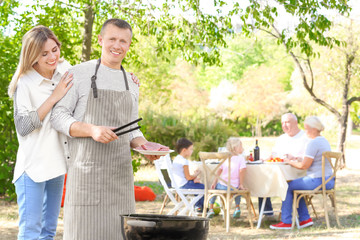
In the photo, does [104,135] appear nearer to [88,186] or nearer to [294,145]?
[88,186]

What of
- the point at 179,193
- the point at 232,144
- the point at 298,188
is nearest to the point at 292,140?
the point at 298,188

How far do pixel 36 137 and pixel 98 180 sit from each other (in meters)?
0.58

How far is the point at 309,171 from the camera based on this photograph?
7.87 m

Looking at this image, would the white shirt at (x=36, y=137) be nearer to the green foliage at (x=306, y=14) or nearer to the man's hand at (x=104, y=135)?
the man's hand at (x=104, y=135)

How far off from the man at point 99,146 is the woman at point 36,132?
0.21m

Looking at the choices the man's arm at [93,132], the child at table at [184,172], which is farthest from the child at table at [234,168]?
the man's arm at [93,132]

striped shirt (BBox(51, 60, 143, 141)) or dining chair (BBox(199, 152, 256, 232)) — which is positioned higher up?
striped shirt (BBox(51, 60, 143, 141))

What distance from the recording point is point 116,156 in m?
2.88

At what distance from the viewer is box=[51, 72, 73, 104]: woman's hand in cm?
295

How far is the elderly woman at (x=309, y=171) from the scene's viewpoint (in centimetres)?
772

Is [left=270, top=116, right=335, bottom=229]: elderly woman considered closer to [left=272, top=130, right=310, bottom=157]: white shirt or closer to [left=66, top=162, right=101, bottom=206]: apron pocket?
[left=272, top=130, right=310, bottom=157]: white shirt

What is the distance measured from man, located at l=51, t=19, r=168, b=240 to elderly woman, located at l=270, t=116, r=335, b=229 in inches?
202

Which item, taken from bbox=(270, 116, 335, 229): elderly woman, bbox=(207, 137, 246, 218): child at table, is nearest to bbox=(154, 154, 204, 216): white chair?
bbox=(207, 137, 246, 218): child at table

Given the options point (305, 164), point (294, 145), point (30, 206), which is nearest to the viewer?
point (30, 206)
